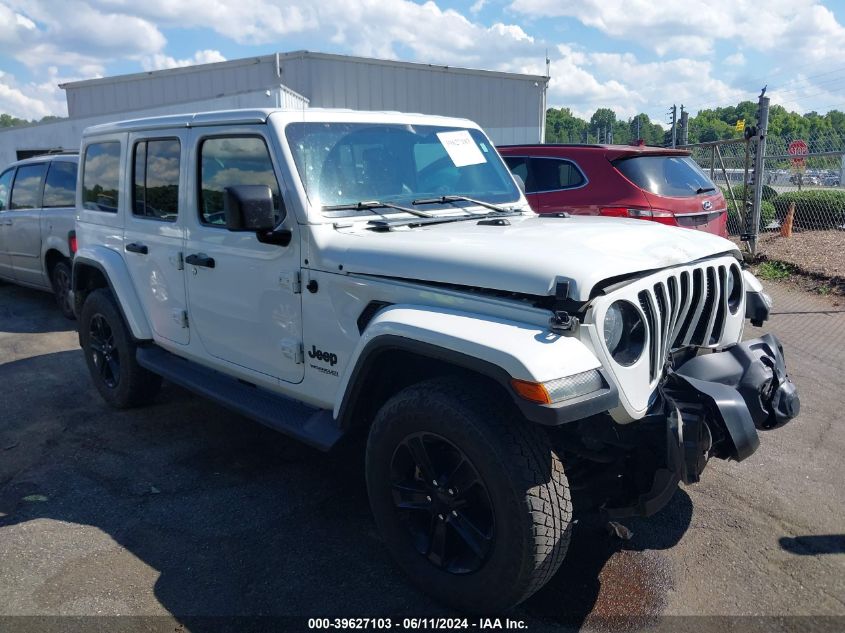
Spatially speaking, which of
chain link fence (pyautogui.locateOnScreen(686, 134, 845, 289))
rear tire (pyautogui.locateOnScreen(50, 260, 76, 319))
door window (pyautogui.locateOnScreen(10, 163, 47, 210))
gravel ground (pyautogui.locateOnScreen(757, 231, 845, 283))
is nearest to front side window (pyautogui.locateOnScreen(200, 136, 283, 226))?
rear tire (pyautogui.locateOnScreen(50, 260, 76, 319))

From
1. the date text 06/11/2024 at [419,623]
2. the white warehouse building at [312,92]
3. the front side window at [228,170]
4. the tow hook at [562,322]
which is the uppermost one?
the white warehouse building at [312,92]

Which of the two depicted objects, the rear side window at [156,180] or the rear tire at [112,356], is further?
the rear tire at [112,356]

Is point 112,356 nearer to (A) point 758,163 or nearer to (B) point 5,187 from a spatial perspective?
(B) point 5,187

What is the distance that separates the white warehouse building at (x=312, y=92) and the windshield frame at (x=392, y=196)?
31.1 feet

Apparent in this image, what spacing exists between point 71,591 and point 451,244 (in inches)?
89.1

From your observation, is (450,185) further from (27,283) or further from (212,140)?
(27,283)

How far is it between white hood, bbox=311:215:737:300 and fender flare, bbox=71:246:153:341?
2.00 metres

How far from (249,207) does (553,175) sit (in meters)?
5.06

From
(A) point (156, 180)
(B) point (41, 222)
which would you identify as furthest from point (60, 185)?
(A) point (156, 180)

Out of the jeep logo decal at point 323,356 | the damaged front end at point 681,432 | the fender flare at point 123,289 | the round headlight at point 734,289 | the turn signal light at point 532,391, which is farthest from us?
the fender flare at point 123,289

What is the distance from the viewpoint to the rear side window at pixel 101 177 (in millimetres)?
4984

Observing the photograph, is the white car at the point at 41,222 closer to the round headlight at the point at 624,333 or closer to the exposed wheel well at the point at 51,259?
the exposed wheel well at the point at 51,259

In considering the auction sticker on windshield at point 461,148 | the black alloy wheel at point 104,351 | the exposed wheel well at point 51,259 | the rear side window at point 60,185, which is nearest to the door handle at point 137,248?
the black alloy wheel at point 104,351

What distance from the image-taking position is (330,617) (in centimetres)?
294
